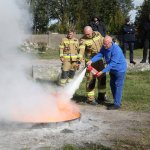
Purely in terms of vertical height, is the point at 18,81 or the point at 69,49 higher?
the point at 69,49

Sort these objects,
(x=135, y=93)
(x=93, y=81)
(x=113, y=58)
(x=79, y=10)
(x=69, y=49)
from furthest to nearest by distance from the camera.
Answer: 1. (x=79, y=10)
2. (x=135, y=93)
3. (x=69, y=49)
4. (x=93, y=81)
5. (x=113, y=58)

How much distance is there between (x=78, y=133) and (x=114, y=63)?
251cm

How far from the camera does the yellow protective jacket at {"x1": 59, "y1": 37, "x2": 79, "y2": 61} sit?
40.6ft

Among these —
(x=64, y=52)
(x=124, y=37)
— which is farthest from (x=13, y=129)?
(x=124, y=37)

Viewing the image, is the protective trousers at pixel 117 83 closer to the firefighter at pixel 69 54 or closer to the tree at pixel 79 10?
the firefighter at pixel 69 54

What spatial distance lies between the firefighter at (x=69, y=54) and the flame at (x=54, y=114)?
2.91m

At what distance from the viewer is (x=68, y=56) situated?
12562 mm

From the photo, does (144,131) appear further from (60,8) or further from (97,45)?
(60,8)

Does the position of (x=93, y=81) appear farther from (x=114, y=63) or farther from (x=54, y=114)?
(x=54, y=114)

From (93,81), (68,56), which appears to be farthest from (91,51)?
(68,56)

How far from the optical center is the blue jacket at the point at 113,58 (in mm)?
10109

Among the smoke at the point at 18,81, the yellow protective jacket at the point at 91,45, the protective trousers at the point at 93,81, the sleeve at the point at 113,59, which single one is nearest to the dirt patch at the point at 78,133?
the smoke at the point at 18,81

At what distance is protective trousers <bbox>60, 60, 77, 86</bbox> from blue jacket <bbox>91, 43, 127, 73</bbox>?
2.18m

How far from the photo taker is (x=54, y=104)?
9297 millimetres
